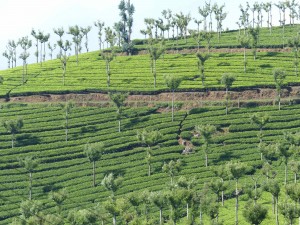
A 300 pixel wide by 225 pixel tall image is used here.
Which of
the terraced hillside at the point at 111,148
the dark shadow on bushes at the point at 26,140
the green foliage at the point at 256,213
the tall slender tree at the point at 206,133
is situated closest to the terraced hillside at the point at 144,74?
the terraced hillside at the point at 111,148

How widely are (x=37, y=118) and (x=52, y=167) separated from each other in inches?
957

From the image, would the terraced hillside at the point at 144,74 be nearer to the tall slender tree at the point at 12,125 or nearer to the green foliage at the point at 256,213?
the tall slender tree at the point at 12,125

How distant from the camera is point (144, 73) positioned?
551 ft

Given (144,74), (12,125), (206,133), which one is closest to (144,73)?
(144,74)

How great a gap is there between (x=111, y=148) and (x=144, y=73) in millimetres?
46260

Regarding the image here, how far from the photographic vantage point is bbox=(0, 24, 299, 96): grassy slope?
156 metres

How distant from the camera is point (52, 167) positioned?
396 ft

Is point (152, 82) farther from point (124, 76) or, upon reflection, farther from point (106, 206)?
point (106, 206)

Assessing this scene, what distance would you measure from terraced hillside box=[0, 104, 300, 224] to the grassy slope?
13360 millimetres

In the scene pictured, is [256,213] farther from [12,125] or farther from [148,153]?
[12,125]

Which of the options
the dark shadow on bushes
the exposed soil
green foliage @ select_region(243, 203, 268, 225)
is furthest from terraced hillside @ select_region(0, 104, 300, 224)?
green foliage @ select_region(243, 203, 268, 225)

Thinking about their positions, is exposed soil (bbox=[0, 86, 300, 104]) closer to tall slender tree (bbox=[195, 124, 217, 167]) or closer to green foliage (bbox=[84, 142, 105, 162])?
tall slender tree (bbox=[195, 124, 217, 167])

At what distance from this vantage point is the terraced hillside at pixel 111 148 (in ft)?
364

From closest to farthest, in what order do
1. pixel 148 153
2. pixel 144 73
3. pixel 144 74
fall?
pixel 148 153
pixel 144 74
pixel 144 73
